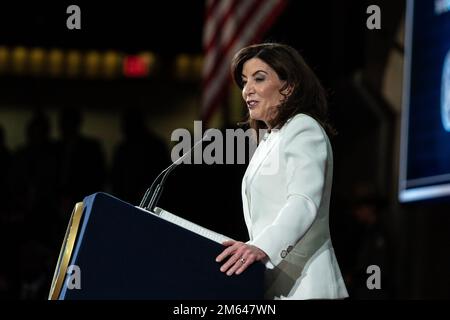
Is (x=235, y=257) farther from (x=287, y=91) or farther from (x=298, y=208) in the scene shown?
(x=287, y=91)

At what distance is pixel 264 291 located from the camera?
2.50 meters

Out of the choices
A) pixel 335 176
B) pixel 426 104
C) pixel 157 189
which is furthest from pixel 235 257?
pixel 335 176

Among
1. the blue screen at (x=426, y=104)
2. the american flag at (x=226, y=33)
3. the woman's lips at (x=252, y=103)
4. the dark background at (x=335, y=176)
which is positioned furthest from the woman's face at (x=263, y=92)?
the american flag at (x=226, y=33)

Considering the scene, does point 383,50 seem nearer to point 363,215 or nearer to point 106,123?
point 363,215

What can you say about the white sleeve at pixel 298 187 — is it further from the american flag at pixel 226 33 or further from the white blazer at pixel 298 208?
the american flag at pixel 226 33

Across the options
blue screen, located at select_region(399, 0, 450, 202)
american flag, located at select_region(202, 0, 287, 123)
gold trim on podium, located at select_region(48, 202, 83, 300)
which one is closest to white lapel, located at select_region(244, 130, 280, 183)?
gold trim on podium, located at select_region(48, 202, 83, 300)

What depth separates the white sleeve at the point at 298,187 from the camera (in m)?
2.41

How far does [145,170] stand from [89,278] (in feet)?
14.5

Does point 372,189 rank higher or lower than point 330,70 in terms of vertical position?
lower

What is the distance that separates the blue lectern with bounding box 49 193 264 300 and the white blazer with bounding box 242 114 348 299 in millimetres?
153

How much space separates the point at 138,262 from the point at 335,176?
6.42 metres

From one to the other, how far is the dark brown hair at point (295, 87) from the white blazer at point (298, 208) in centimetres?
4
